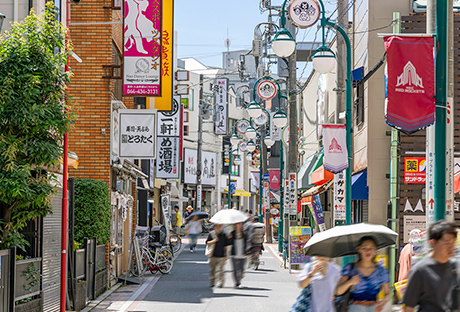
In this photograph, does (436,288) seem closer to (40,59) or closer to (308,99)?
(40,59)

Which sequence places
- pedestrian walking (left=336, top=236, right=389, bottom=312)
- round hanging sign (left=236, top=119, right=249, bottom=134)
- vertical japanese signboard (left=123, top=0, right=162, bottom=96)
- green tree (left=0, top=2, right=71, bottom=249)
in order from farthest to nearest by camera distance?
round hanging sign (left=236, top=119, right=249, bottom=134) → vertical japanese signboard (left=123, top=0, right=162, bottom=96) → green tree (left=0, top=2, right=71, bottom=249) → pedestrian walking (left=336, top=236, right=389, bottom=312)

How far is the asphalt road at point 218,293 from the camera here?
15547 mm

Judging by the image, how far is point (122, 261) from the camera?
23.6 meters

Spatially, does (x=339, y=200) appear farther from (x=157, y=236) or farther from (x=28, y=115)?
(x=157, y=236)

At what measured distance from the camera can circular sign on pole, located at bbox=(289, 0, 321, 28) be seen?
54.6ft

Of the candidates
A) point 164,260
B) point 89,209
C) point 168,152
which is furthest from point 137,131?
point 168,152

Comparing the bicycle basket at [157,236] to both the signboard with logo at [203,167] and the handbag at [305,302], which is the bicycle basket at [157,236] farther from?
the signboard with logo at [203,167]

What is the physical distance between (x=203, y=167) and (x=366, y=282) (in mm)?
66336

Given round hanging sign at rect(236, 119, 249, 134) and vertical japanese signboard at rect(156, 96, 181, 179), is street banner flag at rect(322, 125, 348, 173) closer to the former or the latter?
vertical japanese signboard at rect(156, 96, 181, 179)

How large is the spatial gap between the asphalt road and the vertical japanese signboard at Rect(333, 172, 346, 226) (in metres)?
2.23

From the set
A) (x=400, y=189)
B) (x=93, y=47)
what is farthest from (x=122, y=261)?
(x=400, y=189)

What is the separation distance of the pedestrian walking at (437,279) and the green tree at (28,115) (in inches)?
253

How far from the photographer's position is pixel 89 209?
58.1ft

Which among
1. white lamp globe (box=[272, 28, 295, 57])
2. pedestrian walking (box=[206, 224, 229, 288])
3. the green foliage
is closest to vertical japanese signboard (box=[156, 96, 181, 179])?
the green foliage
